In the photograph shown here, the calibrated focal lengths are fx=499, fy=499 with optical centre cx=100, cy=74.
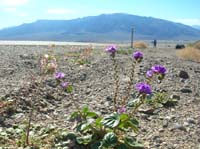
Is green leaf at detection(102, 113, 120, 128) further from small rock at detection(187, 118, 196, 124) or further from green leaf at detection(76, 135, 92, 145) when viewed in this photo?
small rock at detection(187, 118, 196, 124)

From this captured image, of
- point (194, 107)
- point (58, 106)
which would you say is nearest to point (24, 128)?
point (58, 106)

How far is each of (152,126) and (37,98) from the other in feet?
8.40

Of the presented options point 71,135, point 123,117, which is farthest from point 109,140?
point 71,135

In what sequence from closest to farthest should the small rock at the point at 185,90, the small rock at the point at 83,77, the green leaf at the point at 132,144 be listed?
the green leaf at the point at 132,144 → the small rock at the point at 185,90 → the small rock at the point at 83,77

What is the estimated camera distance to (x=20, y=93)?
916 cm

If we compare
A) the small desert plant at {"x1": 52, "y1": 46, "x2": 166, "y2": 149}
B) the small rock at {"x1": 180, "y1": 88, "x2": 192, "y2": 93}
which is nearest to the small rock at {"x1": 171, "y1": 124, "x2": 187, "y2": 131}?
the small desert plant at {"x1": 52, "y1": 46, "x2": 166, "y2": 149}

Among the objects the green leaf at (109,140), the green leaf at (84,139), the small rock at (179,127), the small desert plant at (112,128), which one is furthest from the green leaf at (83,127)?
the small rock at (179,127)

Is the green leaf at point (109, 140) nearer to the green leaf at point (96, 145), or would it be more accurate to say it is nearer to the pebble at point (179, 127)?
the green leaf at point (96, 145)

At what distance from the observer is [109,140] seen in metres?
5.44

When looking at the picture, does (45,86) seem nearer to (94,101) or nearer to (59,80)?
(94,101)

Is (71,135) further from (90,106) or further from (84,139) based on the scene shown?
(90,106)

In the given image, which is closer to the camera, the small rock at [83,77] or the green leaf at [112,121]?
the green leaf at [112,121]

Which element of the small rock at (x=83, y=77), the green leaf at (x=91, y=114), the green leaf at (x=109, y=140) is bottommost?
the small rock at (x=83, y=77)

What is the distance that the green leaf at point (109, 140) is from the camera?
5.41 m
